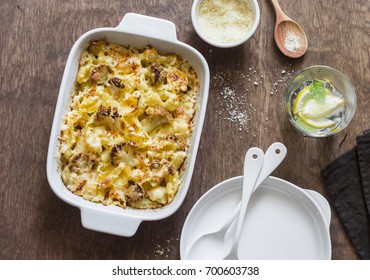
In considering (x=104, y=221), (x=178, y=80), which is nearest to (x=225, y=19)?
(x=178, y=80)

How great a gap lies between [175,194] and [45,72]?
0.77m

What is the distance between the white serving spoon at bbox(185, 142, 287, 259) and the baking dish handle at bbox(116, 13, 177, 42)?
1.94 ft

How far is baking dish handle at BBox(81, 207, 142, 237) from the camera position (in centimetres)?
206

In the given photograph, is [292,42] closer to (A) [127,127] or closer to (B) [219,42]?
(B) [219,42]

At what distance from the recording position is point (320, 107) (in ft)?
7.30

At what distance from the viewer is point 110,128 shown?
7.16ft

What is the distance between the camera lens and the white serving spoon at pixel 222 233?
2.22m

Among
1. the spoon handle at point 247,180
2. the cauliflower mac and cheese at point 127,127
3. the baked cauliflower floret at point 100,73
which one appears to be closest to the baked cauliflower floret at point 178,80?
the cauliflower mac and cheese at point 127,127

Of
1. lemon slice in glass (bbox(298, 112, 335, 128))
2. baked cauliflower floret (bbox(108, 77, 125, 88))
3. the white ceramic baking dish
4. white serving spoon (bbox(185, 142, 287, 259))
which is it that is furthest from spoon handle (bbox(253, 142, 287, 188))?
baked cauliflower floret (bbox(108, 77, 125, 88))

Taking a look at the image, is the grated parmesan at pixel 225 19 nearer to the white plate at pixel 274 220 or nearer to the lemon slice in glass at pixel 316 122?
the lemon slice in glass at pixel 316 122

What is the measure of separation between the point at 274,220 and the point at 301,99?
50 centimetres

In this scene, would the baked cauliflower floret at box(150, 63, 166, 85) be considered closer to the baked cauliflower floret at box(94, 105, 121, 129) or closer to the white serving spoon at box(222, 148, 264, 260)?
the baked cauliflower floret at box(94, 105, 121, 129)

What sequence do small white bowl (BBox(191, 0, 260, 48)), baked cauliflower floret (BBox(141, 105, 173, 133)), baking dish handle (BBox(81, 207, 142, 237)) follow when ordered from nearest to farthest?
baking dish handle (BBox(81, 207, 142, 237)) < baked cauliflower floret (BBox(141, 105, 173, 133)) < small white bowl (BBox(191, 0, 260, 48))

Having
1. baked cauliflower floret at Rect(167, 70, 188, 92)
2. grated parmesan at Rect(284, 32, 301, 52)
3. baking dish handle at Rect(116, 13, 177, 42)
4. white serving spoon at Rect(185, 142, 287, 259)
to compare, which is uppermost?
baking dish handle at Rect(116, 13, 177, 42)
